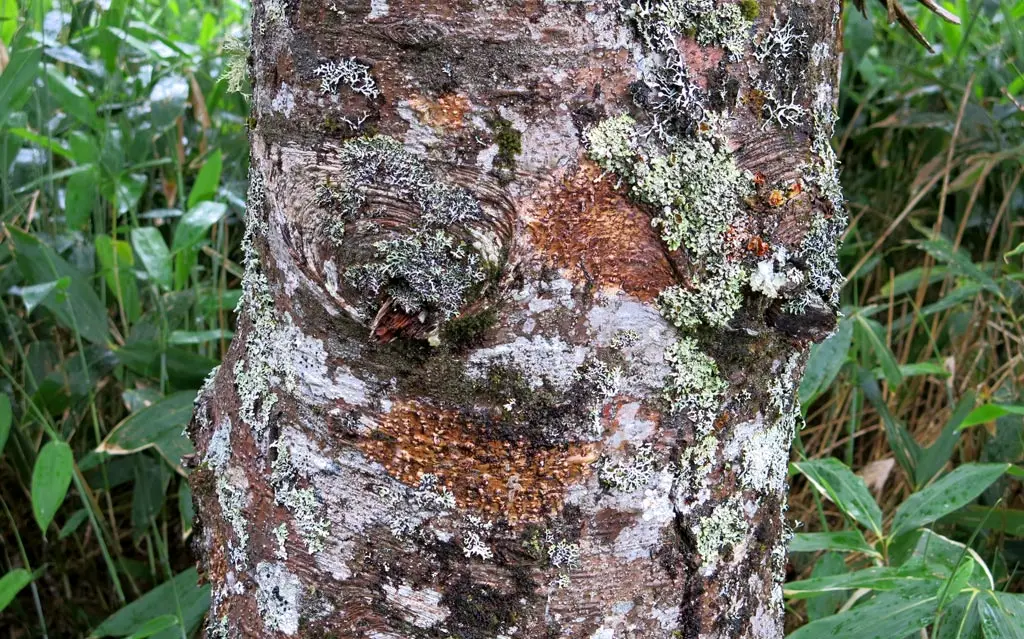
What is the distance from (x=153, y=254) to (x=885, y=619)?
41.6 inches

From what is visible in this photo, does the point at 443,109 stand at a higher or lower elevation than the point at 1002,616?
higher

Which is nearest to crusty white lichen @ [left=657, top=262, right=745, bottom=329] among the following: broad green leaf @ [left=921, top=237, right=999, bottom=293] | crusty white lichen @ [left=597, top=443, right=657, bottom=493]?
crusty white lichen @ [left=597, top=443, right=657, bottom=493]

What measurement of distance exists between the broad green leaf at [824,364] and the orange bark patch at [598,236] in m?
0.61

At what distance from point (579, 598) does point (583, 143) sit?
1.18 feet

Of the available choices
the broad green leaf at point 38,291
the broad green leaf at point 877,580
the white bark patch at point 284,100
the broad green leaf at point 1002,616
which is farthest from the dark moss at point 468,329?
the broad green leaf at point 38,291

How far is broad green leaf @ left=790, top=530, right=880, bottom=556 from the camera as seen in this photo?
36.4 inches

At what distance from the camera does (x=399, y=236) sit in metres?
0.60

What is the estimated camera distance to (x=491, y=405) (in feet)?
2.15

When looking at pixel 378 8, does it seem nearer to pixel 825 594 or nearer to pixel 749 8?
pixel 749 8

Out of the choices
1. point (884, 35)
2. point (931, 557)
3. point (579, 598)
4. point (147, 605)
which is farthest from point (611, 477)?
point (884, 35)

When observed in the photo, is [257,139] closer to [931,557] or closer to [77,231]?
[931,557]

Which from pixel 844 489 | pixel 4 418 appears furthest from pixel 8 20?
pixel 844 489

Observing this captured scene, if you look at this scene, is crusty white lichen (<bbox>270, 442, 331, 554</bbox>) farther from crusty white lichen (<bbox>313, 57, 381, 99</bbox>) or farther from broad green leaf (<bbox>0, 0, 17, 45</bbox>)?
broad green leaf (<bbox>0, 0, 17, 45</bbox>)

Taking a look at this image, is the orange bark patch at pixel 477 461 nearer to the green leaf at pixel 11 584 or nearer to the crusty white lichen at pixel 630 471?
the crusty white lichen at pixel 630 471
